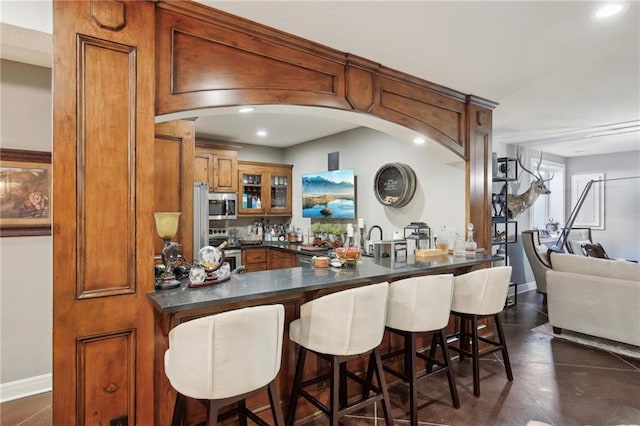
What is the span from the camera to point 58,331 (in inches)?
65.8

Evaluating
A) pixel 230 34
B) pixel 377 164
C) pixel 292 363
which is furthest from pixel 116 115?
pixel 377 164

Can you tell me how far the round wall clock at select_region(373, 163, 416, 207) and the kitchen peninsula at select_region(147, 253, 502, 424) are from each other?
1677 mm

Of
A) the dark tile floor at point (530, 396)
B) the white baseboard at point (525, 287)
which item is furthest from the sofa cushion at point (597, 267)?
the white baseboard at point (525, 287)

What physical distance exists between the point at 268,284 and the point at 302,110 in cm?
135

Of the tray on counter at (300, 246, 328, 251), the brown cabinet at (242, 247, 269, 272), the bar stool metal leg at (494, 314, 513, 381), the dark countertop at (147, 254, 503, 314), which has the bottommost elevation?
the bar stool metal leg at (494, 314, 513, 381)

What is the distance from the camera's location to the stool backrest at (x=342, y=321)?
191 centimetres

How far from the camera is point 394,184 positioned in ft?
15.7

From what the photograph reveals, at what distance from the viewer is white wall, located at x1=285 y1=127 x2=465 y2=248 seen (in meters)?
4.16

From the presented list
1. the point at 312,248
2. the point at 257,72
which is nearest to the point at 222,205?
the point at 312,248

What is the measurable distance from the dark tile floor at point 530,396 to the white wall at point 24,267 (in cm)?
32

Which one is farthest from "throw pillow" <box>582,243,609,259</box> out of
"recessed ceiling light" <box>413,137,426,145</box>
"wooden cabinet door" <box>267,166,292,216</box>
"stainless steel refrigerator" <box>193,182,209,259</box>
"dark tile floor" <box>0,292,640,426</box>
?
"stainless steel refrigerator" <box>193,182,209,259</box>

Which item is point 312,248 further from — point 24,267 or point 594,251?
point 594,251

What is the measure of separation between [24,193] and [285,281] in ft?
7.41

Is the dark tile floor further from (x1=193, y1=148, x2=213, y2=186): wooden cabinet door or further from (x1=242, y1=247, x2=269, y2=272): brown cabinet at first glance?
(x1=193, y1=148, x2=213, y2=186): wooden cabinet door
